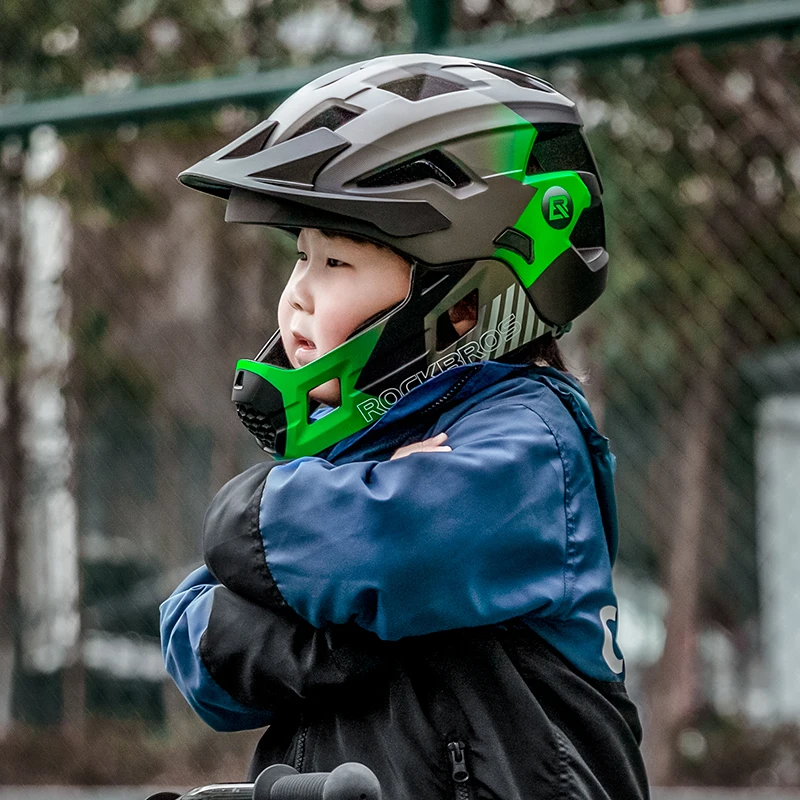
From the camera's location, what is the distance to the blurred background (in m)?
4.19

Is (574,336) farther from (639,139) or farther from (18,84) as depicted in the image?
(18,84)

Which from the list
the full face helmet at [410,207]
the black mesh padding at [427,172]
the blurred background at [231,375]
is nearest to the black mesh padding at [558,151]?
the full face helmet at [410,207]

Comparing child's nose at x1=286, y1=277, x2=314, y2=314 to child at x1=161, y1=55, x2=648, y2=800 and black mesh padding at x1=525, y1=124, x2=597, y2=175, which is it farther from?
black mesh padding at x1=525, y1=124, x2=597, y2=175

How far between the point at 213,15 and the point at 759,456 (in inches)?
99.5

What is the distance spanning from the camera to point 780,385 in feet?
14.5

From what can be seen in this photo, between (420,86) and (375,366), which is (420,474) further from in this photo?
(420,86)

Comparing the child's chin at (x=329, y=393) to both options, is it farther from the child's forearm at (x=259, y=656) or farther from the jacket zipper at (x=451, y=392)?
the child's forearm at (x=259, y=656)

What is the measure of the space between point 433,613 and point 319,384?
1.12 ft

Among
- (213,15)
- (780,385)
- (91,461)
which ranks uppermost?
(213,15)

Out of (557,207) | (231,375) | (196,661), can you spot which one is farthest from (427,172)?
(231,375)

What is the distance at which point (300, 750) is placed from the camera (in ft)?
4.99

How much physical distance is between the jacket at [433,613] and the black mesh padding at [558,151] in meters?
0.31

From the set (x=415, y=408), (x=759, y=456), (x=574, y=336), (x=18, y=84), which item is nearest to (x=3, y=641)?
(x=18, y=84)

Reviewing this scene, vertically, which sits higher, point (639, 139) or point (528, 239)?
point (639, 139)
